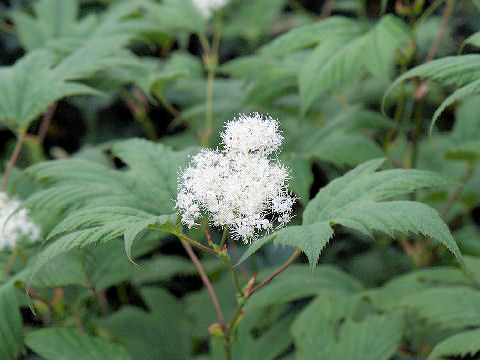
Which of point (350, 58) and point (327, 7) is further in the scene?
point (327, 7)

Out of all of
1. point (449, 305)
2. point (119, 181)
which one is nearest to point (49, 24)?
point (119, 181)

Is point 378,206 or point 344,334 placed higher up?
point 378,206

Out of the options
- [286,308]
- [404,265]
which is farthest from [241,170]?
[404,265]

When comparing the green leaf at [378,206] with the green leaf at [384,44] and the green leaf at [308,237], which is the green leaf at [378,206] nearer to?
the green leaf at [308,237]

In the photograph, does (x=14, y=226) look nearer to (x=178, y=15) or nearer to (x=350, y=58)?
(x=350, y=58)

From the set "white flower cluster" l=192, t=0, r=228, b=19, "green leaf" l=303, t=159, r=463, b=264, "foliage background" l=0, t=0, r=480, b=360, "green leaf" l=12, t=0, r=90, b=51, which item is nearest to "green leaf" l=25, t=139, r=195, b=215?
"foliage background" l=0, t=0, r=480, b=360

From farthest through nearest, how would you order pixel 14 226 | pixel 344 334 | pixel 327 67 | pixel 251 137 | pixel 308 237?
pixel 327 67 < pixel 344 334 < pixel 14 226 < pixel 251 137 < pixel 308 237
